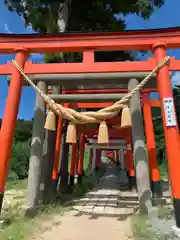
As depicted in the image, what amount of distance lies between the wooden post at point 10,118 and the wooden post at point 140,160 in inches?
99.0

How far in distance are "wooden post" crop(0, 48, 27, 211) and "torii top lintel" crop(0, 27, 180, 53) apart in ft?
0.88

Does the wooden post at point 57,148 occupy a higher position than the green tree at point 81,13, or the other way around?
the green tree at point 81,13

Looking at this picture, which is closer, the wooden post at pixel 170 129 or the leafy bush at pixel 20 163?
the wooden post at pixel 170 129

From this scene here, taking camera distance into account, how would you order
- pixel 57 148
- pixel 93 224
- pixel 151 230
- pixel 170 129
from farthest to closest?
pixel 57 148 → pixel 93 224 → pixel 170 129 → pixel 151 230

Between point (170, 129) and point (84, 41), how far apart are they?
2.55 meters

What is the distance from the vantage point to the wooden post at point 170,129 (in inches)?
134

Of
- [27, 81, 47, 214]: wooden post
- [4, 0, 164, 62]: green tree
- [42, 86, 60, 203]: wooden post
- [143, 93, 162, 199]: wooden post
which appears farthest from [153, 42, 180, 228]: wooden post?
[4, 0, 164, 62]: green tree

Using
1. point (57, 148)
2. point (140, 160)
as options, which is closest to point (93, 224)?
point (140, 160)

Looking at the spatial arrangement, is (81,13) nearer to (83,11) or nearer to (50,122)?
(83,11)

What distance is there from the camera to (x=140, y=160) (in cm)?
471

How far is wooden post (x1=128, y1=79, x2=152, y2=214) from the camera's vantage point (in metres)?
4.46

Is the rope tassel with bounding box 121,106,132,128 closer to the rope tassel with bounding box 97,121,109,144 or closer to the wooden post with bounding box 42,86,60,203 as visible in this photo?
the rope tassel with bounding box 97,121,109,144

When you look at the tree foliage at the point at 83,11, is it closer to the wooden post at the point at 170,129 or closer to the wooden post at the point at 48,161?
the wooden post at the point at 48,161

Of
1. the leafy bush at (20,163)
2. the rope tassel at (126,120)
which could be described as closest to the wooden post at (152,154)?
the rope tassel at (126,120)
